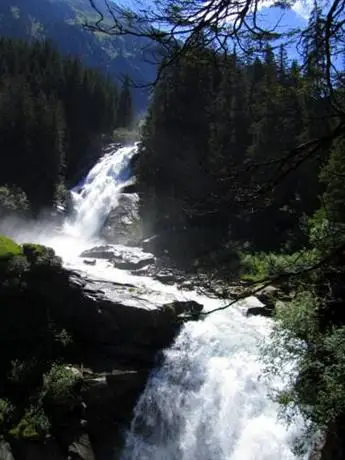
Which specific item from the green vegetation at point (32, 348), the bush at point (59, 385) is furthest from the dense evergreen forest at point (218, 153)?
the bush at point (59, 385)

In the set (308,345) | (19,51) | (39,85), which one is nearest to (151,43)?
(308,345)

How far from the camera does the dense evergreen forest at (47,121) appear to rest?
4788 centimetres

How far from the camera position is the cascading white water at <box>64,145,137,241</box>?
42.0 m

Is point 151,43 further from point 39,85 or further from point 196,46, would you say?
point 39,85

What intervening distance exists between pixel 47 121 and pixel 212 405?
40.4 meters

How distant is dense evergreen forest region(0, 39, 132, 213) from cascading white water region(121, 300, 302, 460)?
1139 inches

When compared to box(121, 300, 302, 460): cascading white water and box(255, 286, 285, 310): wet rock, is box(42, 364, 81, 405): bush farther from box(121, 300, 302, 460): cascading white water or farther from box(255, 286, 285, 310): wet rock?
box(255, 286, 285, 310): wet rock

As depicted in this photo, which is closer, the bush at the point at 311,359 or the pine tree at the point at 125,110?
the bush at the point at 311,359

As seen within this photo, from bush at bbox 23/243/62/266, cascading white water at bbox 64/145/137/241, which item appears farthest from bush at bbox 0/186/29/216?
bush at bbox 23/243/62/266

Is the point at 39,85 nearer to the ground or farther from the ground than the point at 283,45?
farther from the ground

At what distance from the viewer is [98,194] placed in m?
44.7

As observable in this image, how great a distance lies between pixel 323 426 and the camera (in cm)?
1117

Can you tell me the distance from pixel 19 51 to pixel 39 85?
41.3ft

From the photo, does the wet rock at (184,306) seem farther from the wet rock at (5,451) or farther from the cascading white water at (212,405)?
the wet rock at (5,451)
